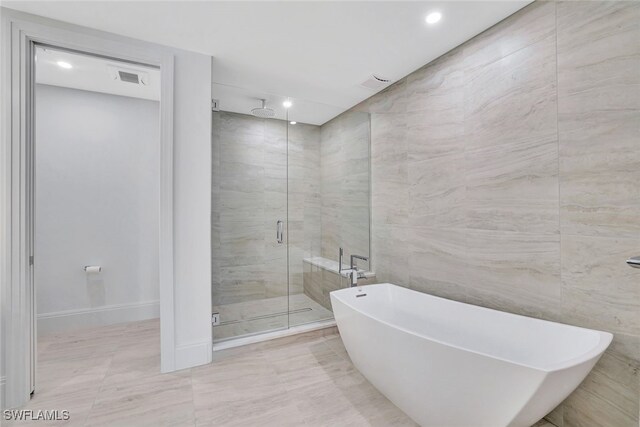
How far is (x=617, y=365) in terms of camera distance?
1388 mm

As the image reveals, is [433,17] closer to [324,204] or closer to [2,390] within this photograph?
[324,204]

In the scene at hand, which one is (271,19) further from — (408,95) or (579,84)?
(579,84)

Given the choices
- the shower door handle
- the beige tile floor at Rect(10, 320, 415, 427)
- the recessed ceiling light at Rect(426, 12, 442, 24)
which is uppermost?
the recessed ceiling light at Rect(426, 12, 442, 24)

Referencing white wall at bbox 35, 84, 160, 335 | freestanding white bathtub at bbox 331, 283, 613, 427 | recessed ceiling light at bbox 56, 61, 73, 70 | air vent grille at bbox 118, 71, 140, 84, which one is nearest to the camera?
freestanding white bathtub at bbox 331, 283, 613, 427

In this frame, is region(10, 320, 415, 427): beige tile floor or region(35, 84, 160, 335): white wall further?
→ region(35, 84, 160, 335): white wall

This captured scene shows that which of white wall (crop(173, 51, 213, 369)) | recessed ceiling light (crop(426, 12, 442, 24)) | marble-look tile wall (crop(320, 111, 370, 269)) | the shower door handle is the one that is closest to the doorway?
white wall (crop(173, 51, 213, 369))

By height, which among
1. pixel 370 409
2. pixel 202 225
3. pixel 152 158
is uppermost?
pixel 152 158

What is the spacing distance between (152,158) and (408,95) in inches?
115

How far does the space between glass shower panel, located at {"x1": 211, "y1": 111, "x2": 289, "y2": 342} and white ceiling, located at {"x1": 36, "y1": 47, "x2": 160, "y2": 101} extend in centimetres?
78

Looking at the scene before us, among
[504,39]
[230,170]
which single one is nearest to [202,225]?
[230,170]

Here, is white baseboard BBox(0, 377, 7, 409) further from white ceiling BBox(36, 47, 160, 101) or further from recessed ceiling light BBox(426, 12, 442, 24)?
recessed ceiling light BBox(426, 12, 442, 24)

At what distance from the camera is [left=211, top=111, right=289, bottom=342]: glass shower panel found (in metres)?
2.66

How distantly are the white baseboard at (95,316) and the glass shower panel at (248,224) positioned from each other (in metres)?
1.22

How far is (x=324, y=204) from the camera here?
330 centimetres
